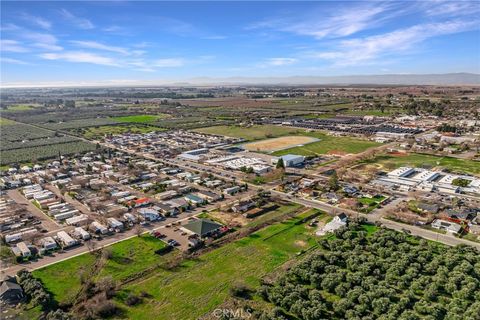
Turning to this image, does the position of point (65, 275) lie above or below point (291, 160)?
below

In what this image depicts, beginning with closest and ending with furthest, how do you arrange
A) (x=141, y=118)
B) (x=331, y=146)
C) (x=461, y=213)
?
(x=461, y=213), (x=331, y=146), (x=141, y=118)

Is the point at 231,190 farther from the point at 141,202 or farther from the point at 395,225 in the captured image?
the point at 395,225

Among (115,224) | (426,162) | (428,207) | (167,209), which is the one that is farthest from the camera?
(426,162)

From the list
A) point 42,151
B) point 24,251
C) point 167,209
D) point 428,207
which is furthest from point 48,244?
point 42,151

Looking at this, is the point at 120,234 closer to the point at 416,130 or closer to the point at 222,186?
the point at 222,186

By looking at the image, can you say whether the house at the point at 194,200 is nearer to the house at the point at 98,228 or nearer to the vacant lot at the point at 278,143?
the house at the point at 98,228

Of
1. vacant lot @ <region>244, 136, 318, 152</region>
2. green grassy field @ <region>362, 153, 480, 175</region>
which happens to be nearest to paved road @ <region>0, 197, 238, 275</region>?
vacant lot @ <region>244, 136, 318, 152</region>
